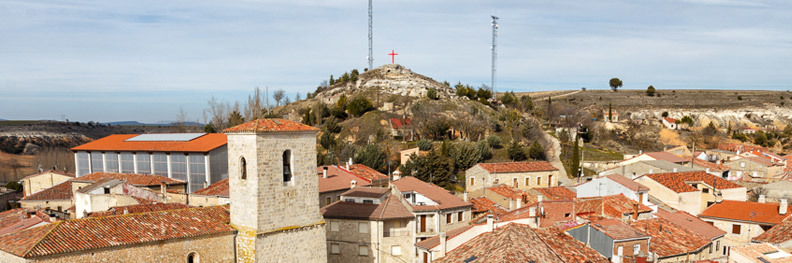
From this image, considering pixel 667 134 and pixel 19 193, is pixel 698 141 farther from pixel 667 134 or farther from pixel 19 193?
pixel 19 193

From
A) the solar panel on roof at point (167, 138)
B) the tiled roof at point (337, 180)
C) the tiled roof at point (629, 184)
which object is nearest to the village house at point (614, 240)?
the tiled roof at point (629, 184)

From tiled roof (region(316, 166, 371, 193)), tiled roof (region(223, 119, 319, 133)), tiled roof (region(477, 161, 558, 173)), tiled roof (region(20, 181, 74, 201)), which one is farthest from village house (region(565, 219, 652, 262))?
tiled roof (region(20, 181, 74, 201))

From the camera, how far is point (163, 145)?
134ft

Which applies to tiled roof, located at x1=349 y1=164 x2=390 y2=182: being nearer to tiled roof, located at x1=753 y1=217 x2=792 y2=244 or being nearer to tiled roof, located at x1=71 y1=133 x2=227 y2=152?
tiled roof, located at x1=71 y1=133 x2=227 y2=152

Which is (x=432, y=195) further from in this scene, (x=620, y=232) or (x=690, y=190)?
(x=690, y=190)

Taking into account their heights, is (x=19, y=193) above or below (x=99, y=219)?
below

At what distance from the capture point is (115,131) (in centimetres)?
13088

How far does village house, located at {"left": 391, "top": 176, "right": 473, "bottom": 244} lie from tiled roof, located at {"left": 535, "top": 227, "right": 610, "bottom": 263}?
338 inches

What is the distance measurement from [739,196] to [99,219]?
127ft

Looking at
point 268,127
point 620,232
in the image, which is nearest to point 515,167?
point 620,232

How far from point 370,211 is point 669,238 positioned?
523 inches

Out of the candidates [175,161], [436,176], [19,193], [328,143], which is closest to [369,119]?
[328,143]

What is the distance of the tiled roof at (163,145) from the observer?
39.0 m

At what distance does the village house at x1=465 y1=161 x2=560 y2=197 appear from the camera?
42.2 metres
